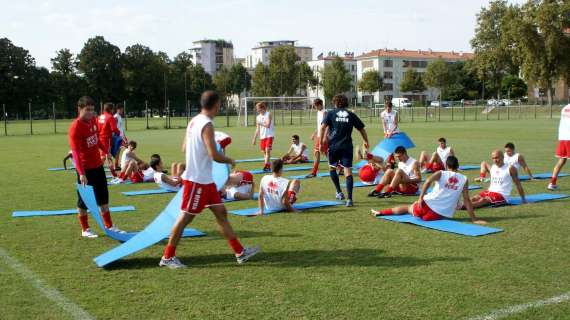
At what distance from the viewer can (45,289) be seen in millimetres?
5348

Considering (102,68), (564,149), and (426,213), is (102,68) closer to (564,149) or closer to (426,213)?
(564,149)

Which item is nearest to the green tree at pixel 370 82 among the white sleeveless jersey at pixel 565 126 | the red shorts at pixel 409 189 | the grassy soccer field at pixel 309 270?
the white sleeveless jersey at pixel 565 126

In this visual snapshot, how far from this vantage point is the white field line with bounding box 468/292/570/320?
450cm

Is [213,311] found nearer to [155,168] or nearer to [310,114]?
[155,168]

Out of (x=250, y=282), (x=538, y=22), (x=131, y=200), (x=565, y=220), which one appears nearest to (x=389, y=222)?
(x=565, y=220)

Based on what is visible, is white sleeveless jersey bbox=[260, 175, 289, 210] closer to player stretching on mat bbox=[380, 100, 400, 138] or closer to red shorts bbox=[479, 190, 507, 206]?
red shorts bbox=[479, 190, 507, 206]

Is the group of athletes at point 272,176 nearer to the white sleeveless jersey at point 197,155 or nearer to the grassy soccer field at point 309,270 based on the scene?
the white sleeveless jersey at point 197,155

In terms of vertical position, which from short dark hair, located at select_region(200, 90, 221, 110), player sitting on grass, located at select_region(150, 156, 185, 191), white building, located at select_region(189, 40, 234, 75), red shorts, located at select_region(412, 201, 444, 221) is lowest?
red shorts, located at select_region(412, 201, 444, 221)

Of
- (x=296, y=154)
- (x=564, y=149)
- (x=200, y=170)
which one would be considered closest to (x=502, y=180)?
(x=564, y=149)

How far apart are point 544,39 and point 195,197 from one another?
6460cm

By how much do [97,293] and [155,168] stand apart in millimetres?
7397

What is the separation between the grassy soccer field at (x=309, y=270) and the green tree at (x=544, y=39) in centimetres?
5826

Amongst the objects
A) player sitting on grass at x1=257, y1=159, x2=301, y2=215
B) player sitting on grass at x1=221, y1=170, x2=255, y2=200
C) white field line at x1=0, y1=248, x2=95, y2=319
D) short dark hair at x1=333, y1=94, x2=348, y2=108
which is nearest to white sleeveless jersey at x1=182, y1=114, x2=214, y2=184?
white field line at x1=0, y1=248, x2=95, y2=319

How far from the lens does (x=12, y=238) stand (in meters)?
7.58
